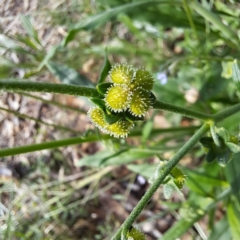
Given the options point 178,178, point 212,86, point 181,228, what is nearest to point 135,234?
point 178,178

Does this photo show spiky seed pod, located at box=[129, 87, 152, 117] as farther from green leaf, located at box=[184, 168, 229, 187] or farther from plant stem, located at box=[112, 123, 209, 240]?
green leaf, located at box=[184, 168, 229, 187]

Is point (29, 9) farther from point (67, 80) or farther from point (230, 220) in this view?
point (230, 220)

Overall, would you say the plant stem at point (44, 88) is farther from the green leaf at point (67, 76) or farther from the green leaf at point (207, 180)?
the green leaf at point (207, 180)

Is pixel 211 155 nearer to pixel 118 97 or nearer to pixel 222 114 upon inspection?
pixel 222 114

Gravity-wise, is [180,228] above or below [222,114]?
below

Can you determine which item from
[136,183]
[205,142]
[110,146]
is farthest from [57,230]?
[205,142]

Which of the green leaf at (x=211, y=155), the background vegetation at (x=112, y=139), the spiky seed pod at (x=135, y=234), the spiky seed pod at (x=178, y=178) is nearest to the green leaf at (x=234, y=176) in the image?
the background vegetation at (x=112, y=139)

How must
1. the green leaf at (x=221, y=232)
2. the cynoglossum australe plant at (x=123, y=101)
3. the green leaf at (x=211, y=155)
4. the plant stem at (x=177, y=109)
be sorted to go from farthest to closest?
1. the green leaf at (x=221, y=232)
2. the green leaf at (x=211, y=155)
3. the plant stem at (x=177, y=109)
4. the cynoglossum australe plant at (x=123, y=101)
